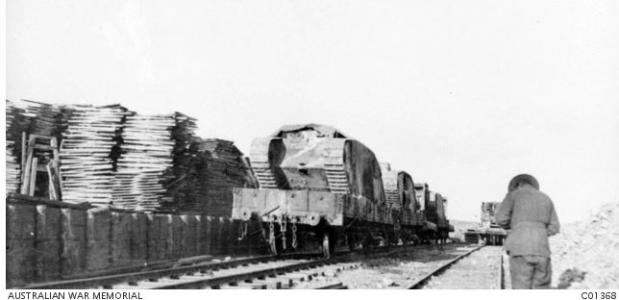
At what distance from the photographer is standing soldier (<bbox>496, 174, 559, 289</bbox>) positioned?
7129 mm

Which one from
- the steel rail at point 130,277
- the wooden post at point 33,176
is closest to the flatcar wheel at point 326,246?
the steel rail at point 130,277

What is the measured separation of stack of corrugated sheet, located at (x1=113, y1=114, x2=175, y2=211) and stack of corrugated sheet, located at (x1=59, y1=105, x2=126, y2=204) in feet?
1.04

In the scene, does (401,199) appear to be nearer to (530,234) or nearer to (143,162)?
(143,162)

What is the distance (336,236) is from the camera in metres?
16.4

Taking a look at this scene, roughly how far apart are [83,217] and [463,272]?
825 centimetres

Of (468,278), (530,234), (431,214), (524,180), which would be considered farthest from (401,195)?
(530,234)

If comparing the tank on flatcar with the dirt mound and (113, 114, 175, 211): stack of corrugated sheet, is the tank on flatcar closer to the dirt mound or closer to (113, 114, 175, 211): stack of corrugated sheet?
the dirt mound

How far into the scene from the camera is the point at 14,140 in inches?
643

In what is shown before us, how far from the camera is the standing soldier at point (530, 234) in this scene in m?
7.13

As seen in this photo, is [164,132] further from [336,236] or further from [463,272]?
[463,272]

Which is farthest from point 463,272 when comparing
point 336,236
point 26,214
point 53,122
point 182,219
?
point 53,122

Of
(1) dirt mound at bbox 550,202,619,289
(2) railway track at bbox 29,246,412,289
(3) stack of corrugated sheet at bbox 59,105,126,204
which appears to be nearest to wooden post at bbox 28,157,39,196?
(3) stack of corrugated sheet at bbox 59,105,126,204

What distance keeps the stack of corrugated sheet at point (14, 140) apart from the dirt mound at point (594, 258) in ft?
42.7

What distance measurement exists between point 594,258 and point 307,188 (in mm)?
6837
